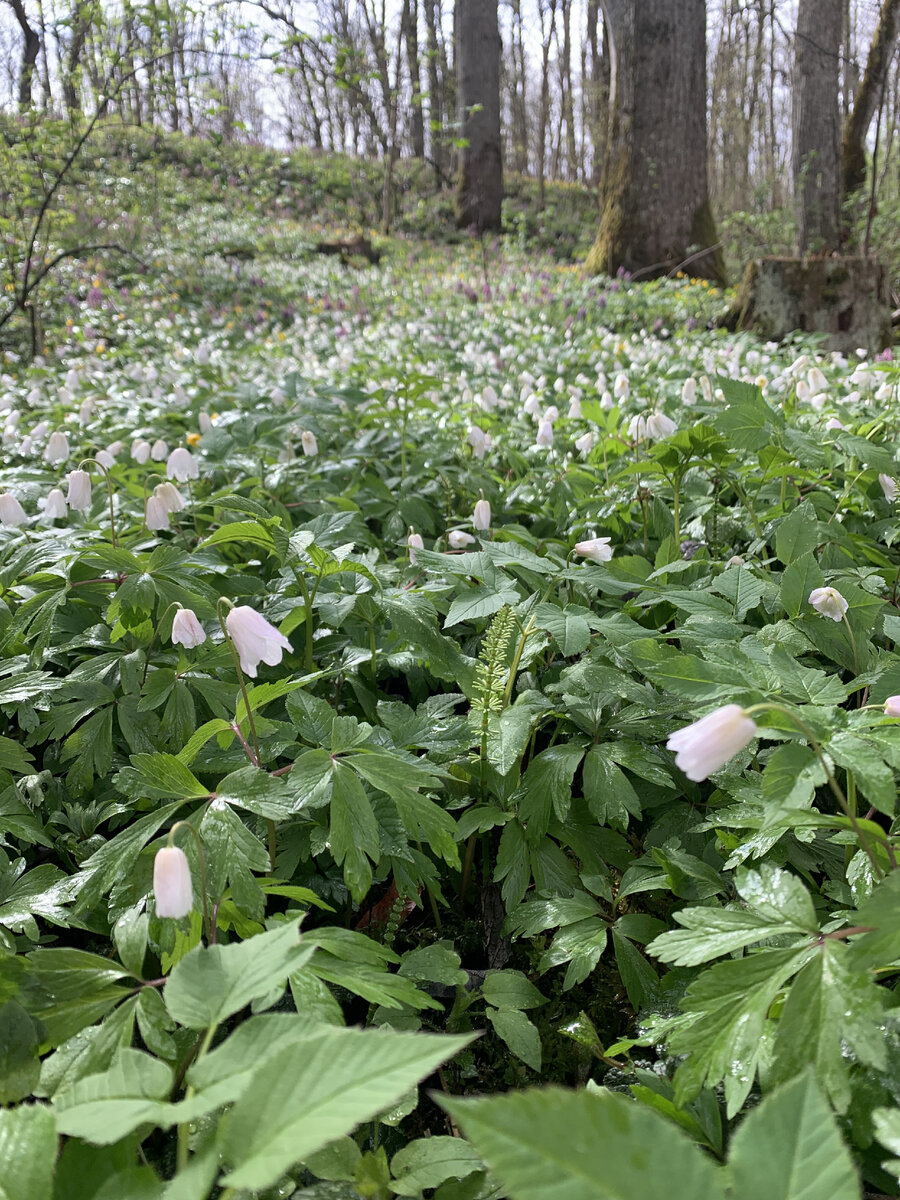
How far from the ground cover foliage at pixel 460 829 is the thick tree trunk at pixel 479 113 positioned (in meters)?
14.7

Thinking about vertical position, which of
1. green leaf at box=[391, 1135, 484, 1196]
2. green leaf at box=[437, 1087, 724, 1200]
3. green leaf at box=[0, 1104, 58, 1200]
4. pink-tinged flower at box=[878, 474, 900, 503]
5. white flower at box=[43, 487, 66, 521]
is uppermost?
white flower at box=[43, 487, 66, 521]

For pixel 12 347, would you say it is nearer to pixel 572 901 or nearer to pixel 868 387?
pixel 868 387

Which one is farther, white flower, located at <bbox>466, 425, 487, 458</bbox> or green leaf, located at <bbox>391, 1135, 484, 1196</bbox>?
white flower, located at <bbox>466, 425, 487, 458</bbox>

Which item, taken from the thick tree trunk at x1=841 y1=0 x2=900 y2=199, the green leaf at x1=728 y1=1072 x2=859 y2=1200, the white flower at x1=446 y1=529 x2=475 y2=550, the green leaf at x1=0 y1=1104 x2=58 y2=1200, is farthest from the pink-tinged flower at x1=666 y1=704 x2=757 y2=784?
the thick tree trunk at x1=841 y1=0 x2=900 y2=199

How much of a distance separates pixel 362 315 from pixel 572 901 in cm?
1000

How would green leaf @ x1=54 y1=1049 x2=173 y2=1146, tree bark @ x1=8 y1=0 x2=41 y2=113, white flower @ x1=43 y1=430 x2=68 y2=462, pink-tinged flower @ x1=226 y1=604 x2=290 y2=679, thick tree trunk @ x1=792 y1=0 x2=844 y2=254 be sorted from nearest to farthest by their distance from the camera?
green leaf @ x1=54 y1=1049 x2=173 y2=1146
pink-tinged flower @ x1=226 y1=604 x2=290 y2=679
white flower @ x1=43 y1=430 x2=68 y2=462
tree bark @ x1=8 y1=0 x2=41 y2=113
thick tree trunk @ x1=792 y1=0 x2=844 y2=254

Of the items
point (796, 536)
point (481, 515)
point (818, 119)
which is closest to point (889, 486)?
point (796, 536)

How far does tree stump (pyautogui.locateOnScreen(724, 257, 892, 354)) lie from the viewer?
7355 mm

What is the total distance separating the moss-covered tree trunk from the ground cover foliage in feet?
28.7

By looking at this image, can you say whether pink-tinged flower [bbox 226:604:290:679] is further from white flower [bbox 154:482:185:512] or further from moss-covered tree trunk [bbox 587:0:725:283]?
moss-covered tree trunk [bbox 587:0:725:283]

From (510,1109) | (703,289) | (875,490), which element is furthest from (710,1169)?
(703,289)

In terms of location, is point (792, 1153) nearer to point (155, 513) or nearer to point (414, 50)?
point (155, 513)

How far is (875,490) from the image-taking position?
264cm

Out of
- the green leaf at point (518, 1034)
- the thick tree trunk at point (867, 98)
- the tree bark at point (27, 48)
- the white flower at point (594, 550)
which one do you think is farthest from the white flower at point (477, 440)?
the thick tree trunk at point (867, 98)
